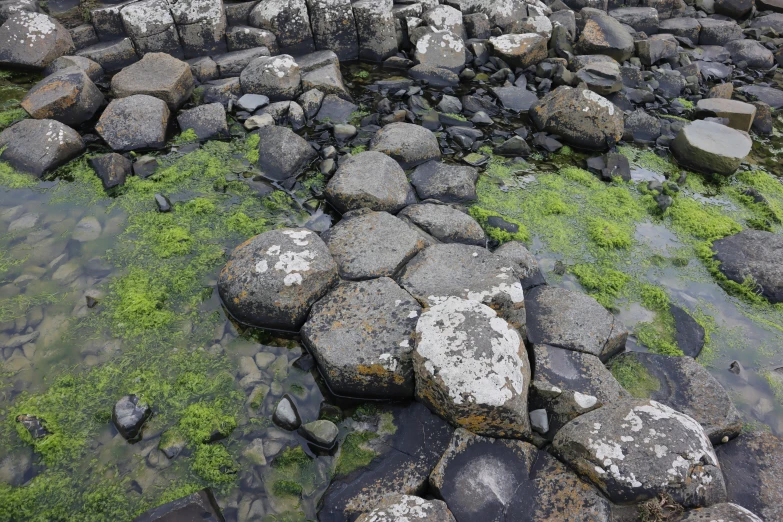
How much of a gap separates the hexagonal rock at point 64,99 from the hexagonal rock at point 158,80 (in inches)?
13.3

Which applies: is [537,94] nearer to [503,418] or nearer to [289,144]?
[289,144]

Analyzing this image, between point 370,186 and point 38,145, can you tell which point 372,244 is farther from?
point 38,145

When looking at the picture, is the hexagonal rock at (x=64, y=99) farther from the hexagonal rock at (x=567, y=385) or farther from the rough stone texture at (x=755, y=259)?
the rough stone texture at (x=755, y=259)

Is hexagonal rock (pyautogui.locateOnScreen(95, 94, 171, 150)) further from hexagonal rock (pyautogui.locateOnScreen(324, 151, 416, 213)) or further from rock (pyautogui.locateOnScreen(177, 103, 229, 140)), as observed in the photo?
hexagonal rock (pyautogui.locateOnScreen(324, 151, 416, 213))

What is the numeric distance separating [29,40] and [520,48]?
6772 millimetres

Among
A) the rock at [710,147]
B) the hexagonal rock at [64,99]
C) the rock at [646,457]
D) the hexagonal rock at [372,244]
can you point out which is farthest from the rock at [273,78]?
the rock at [646,457]

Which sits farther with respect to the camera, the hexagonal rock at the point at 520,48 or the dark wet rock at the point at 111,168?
the hexagonal rock at the point at 520,48

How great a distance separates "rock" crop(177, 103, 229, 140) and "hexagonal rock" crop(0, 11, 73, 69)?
2.24 meters

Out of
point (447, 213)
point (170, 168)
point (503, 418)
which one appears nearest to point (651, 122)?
point (447, 213)

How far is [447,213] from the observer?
4.89m

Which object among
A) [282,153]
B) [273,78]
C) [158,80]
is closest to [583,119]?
[282,153]

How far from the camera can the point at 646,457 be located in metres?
2.86

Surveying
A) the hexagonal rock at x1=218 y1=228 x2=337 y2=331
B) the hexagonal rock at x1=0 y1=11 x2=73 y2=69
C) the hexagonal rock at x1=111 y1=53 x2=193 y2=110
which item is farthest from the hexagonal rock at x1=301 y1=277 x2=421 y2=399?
the hexagonal rock at x1=0 y1=11 x2=73 y2=69

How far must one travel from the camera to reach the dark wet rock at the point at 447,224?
15.5ft
